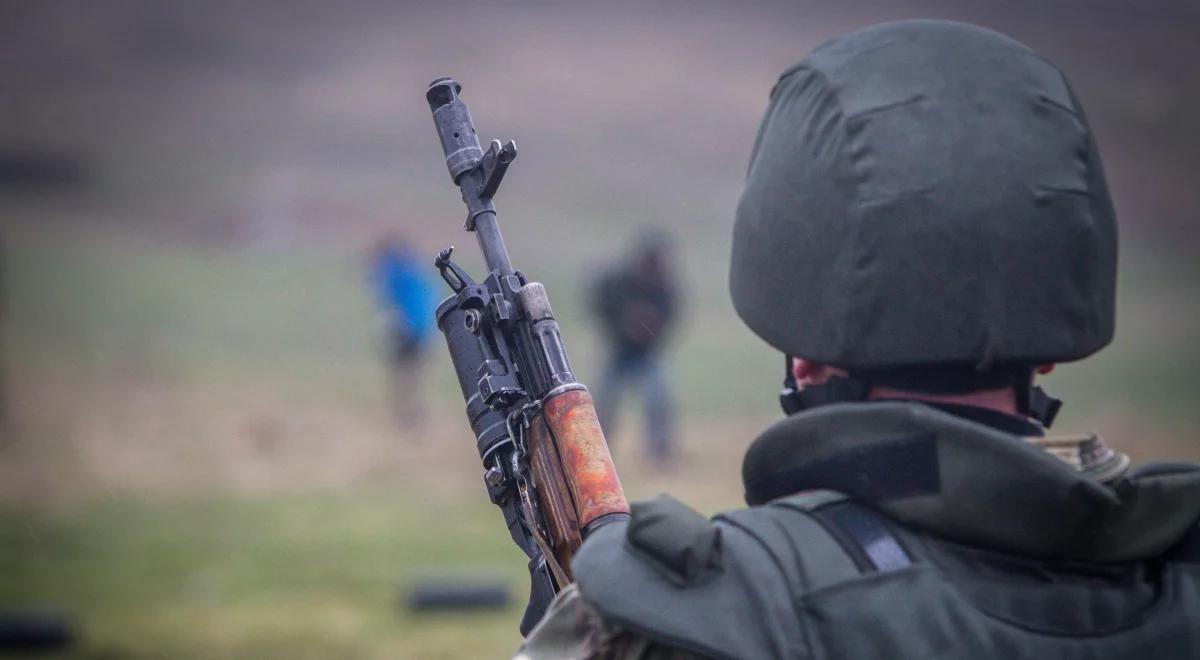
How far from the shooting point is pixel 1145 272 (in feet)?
81.8

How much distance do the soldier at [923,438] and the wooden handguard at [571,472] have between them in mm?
681

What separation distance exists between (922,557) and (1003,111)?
0.49 metres

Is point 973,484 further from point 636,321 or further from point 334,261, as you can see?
point 334,261

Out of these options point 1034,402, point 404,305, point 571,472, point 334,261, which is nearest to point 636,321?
point 404,305

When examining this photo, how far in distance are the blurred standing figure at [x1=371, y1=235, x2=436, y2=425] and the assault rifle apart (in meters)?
11.6

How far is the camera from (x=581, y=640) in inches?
61.3

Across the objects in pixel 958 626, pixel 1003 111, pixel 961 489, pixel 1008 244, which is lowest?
pixel 958 626

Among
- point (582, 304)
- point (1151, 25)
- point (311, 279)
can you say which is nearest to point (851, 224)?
point (582, 304)

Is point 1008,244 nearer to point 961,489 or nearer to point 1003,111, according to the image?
point 1003,111

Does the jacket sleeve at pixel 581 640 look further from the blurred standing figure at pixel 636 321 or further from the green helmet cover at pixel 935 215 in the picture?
the blurred standing figure at pixel 636 321

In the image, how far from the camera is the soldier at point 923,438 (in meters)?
1.47

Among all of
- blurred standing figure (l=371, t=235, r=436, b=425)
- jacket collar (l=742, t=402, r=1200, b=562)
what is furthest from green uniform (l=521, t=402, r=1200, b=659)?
blurred standing figure (l=371, t=235, r=436, b=425)

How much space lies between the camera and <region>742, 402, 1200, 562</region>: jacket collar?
1.47m

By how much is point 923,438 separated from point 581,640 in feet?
1.40
